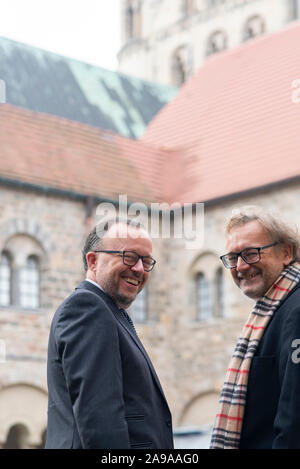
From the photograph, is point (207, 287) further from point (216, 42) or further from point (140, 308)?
point (216, 42)

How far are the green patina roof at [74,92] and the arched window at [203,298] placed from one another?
16.7ft

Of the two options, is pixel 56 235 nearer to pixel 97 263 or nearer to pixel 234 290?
pixel 234 290

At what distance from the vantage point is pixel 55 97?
23.6m

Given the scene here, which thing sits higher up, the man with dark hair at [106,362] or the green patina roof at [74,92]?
the green patina roof at [74,92]

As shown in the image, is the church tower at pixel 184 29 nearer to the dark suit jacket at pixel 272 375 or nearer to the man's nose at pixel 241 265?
the man's nose at pixel 241 265

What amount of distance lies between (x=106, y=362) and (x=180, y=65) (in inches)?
1368

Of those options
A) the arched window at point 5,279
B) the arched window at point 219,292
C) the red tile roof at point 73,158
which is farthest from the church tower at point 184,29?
the arched window at point 5,279

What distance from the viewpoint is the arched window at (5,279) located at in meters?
17.9

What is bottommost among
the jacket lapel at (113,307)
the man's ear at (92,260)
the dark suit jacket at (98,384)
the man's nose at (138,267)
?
the dark suit jacket at (98,384)

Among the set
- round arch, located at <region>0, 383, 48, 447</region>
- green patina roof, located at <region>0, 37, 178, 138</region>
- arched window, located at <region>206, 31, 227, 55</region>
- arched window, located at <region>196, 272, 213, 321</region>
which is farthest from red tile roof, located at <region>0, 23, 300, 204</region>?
arched window, located at <region>206, 31, 227, 55</region>

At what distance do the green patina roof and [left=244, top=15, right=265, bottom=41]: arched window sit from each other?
32.0 feet

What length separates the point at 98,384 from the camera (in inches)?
154

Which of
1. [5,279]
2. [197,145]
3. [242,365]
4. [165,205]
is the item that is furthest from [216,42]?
[242,365]

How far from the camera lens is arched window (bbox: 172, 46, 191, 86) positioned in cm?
3741
